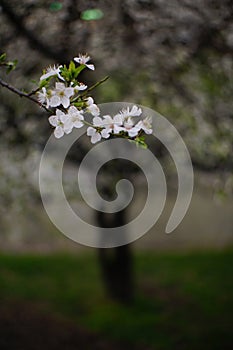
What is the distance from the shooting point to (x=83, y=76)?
15.4 feet

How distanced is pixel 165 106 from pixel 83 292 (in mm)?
3850

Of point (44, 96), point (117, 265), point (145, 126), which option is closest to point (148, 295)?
point (117, 265)

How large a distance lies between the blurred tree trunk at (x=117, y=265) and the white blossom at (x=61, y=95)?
5449mm

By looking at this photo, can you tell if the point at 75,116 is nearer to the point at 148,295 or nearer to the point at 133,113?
the point at 133,113

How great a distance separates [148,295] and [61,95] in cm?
662

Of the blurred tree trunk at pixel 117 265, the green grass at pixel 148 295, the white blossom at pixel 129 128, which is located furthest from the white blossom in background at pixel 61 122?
the blurred tree trunk at pixel 117 265

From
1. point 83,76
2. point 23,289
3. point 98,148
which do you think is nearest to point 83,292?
point 23,289

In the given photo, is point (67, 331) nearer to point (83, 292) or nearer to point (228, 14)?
point (83, 292)

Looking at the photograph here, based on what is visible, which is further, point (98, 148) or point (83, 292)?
point (83, 292)

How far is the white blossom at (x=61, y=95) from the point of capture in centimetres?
206

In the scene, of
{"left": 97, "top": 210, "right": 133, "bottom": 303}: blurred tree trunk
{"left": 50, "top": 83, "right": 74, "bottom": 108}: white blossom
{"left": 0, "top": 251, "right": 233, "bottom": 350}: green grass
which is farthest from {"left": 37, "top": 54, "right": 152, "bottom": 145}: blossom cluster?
{"left": 97, "top": 210, "right": 133, "bottom": 303}: blurred tree trunk

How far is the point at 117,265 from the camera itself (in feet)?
24.7

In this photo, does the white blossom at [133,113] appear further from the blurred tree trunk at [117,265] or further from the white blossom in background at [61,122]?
the blurred tree trunk at [117,265]

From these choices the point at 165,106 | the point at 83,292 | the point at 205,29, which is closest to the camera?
the point at 205,29
